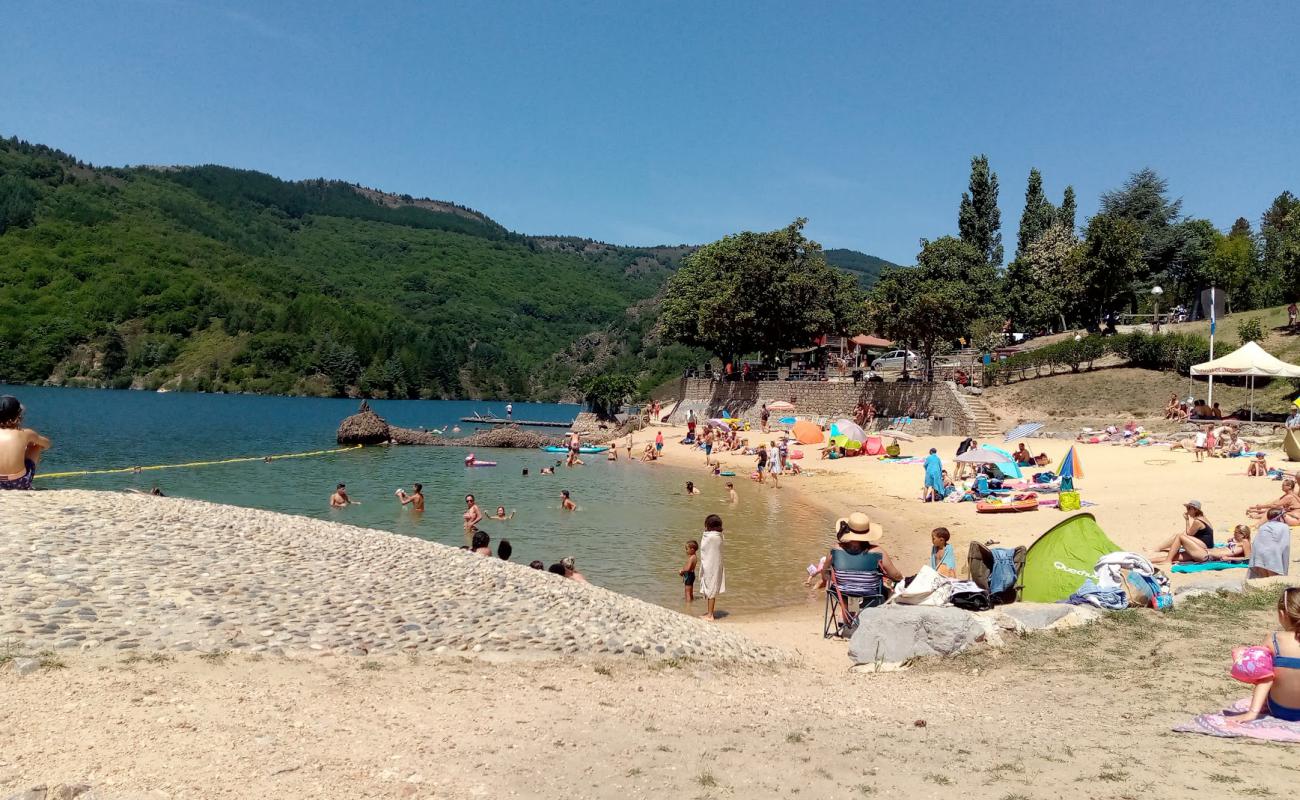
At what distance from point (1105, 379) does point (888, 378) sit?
42.8 feet

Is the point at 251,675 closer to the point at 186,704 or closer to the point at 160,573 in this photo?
the point at 186,704

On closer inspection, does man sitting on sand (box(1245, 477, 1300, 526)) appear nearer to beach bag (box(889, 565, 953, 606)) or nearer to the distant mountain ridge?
beach bag (box(889, 565, 953, 606))

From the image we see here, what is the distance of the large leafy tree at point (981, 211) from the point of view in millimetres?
65875

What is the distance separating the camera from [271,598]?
798cm

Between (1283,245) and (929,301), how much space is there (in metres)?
24.1

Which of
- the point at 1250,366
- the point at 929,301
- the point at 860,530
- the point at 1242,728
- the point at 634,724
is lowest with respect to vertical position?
the point at 634,724

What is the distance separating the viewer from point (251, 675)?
20.3 ft

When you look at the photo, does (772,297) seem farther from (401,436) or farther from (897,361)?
(401,436)

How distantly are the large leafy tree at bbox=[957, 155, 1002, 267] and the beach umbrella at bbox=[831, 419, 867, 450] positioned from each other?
40.2 meters

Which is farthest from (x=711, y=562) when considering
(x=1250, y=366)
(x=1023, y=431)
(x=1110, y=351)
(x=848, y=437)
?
Answer: (x=1110, y=351)

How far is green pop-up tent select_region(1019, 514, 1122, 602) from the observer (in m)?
9.91

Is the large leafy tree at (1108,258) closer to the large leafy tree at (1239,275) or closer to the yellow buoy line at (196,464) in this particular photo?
the large leafy tree at (1239,275)

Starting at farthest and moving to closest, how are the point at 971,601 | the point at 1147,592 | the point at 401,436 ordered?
the point at 401,436
the point at 971,601
the point at 1147,592

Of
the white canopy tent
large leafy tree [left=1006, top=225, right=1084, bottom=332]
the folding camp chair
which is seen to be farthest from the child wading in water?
large leafy tree [left=1006, top=225, right=1084, bottom=332]
